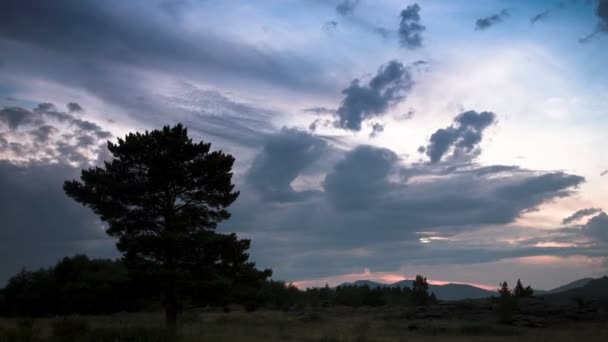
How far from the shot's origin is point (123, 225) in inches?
1060

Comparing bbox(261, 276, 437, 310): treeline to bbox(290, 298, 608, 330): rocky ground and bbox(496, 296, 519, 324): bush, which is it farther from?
bbox(496, 296, 519, 324): bush

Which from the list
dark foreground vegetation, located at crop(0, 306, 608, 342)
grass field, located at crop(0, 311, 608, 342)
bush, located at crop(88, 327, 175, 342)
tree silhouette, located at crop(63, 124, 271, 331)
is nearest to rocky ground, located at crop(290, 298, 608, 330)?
Result: dark foreground vegetation, located at crop(0, 306, 608, 342)

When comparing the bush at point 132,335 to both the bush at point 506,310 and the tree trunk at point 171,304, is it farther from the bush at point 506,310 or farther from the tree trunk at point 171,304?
the bush at point 506,310

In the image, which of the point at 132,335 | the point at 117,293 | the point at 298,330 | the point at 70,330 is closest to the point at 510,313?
the point at 298,330

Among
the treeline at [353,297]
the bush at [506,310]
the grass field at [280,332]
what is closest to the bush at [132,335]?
the grass field at [280,332]

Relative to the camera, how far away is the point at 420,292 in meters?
64.8

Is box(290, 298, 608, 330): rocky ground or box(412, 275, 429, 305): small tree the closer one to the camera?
Answer: box(290, 298, 608, 330): rocky ground

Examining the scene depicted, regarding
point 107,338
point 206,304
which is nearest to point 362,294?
point 206,304

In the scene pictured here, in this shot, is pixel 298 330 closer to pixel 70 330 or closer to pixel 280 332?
pixel 280 332

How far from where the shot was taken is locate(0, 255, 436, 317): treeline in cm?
2628

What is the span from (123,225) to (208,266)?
5030 millimetres

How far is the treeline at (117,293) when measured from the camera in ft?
86.2

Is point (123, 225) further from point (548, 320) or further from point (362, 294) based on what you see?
point (362, 294)

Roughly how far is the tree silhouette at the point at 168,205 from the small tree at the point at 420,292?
40.2 metres
